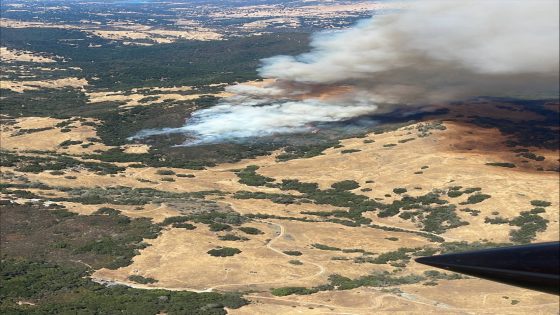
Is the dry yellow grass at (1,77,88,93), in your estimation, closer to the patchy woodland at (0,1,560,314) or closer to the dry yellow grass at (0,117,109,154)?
the dry yellow grass at (0,117,109,154)

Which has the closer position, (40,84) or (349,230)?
(349,230)

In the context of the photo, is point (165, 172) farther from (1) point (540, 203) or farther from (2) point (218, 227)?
(1) point (540, 203)

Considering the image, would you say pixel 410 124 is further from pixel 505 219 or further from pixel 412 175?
pixel 505 219

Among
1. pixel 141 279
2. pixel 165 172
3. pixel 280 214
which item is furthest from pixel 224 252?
pixel 165 172

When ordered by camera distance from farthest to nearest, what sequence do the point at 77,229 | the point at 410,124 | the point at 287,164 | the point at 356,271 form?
1. the point at 410,124
2. the point at 287,164
3. the point at 77,229
4. the point at 356,271

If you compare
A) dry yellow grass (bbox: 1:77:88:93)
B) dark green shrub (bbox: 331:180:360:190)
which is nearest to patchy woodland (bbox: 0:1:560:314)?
dark green shrub (bbox: 331:180:360:190)

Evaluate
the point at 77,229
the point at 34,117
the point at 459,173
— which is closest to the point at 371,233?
the point at 459,173

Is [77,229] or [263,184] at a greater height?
[77,229]

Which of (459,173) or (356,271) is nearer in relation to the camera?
(356,271)
